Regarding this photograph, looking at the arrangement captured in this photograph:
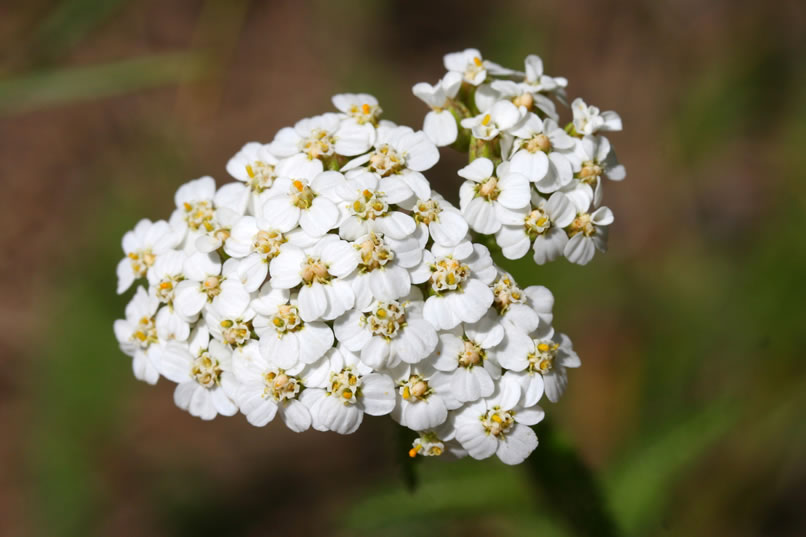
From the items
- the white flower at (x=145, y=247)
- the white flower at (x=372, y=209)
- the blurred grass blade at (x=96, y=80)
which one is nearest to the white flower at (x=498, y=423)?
the white flower at (x=372, y=209)

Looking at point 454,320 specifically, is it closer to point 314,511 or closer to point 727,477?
point 727,477

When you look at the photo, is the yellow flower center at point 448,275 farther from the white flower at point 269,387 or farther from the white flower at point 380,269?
the white flower at point 269,387

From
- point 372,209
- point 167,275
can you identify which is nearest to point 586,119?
point 372,209

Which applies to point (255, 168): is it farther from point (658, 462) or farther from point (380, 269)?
point (658, 462)

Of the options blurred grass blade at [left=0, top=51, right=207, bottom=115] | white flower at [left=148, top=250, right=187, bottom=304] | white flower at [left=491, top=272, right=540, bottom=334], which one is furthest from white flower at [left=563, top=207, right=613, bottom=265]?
blurred grass blade at [left=0, top=51, right=207, bottom=115]

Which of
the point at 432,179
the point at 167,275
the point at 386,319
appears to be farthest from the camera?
the point at 432,179
